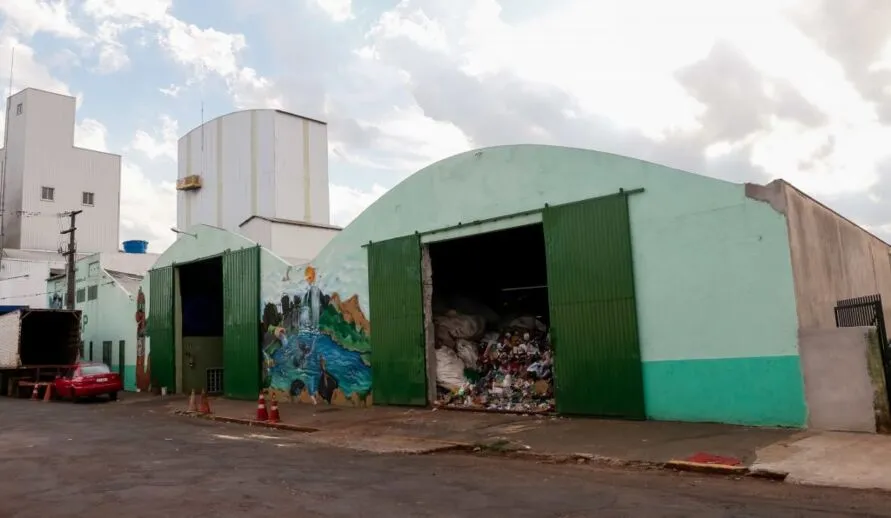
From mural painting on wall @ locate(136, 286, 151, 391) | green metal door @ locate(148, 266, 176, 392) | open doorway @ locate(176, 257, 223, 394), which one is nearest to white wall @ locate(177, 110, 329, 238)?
mural painting on wall @ locate(136, 286, 151, 391)

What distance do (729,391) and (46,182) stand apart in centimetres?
5882

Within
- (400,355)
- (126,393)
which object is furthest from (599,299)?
(126,393)

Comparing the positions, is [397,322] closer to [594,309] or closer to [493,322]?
[493,322]

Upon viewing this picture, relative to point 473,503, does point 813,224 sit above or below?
above

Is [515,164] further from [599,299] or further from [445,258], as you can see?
[445,258]

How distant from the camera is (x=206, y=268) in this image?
93.9ft

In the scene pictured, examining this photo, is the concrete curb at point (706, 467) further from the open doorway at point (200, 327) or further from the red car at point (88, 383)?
the red car at point (88, 383)

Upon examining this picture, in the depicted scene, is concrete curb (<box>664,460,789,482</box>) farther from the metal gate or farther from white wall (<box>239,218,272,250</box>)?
white wall (<box>239,218,272,250</box>)

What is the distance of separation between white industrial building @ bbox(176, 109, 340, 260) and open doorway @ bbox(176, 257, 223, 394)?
22886 millimetres

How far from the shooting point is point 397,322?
1864 centimetres

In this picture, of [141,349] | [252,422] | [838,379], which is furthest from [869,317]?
[141,349]

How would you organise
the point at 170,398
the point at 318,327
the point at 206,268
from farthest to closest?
1. the point at 206,268
2. the point at 170,398
3. the point at 318,327

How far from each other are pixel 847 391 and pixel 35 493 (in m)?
11.8

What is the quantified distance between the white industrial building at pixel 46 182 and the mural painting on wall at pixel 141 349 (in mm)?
27838
